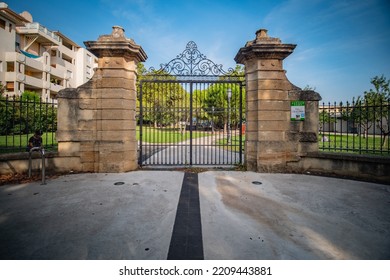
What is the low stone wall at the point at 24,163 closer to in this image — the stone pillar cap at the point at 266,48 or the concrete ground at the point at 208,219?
the concrete ground at the point at 208,219

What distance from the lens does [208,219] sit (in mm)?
3402

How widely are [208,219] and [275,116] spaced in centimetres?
464

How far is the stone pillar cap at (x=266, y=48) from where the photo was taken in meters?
6.38

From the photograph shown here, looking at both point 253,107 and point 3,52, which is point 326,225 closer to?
point 253,107

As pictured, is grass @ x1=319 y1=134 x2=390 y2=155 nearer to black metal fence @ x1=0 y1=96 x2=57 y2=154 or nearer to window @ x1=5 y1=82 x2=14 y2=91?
black metal fence @ x1=0 y1=96 x2=57 y2=154

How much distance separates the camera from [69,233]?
2.93 m

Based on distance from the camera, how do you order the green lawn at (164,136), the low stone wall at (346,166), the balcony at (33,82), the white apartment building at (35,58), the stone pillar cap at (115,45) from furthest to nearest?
the balcony at (33,82)
the white apartment building at (35,58)
the green lawn at (164,136)
the stone pillar cap at (115,45)
the low stone wall at (346,166)

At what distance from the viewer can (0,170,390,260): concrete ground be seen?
2564mm

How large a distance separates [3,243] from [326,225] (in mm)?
4815

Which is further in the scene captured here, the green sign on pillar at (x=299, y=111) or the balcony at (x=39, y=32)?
the balcony at (x=39, y=32)

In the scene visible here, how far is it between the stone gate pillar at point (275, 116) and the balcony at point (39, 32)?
111 feet

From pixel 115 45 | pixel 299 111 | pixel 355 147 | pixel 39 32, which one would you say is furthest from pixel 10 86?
pixel 355 147

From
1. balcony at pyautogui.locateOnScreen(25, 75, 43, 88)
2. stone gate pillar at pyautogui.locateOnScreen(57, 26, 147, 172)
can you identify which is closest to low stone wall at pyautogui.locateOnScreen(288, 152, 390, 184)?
stone gate pillar at pyautogui.locateOnScreen(57, 26, 147, 172)

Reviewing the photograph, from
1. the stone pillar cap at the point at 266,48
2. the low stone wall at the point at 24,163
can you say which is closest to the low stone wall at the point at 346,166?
the stone pillar cap at the point at 266,48
